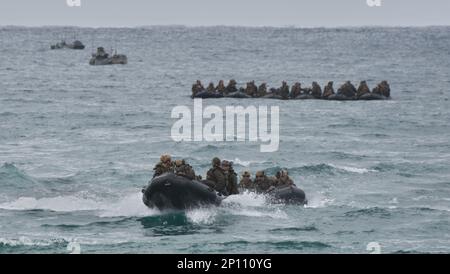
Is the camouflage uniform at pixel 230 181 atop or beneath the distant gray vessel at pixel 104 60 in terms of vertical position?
beneath

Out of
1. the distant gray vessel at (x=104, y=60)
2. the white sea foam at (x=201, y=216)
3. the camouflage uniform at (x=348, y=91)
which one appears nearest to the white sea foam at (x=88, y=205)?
the white sea foam at (x=201, y=216)

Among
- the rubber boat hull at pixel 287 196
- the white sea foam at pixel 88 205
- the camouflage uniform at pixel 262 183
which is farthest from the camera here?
the camouflage uniform at pixel 262 183

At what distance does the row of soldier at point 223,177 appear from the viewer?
32781 millimetres

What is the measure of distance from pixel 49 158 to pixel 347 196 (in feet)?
52.6

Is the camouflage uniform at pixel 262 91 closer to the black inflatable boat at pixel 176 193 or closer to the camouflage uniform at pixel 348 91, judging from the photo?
the camouflage uniform at pixel 348 91

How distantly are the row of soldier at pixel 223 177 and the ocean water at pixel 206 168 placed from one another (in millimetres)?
513

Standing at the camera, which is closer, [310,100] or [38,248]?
[38,248]

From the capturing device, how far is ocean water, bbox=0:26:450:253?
99.3 feet

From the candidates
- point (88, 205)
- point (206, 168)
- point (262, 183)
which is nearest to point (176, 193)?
point (262, 183)

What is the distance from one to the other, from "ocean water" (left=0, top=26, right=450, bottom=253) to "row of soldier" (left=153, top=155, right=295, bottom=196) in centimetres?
51

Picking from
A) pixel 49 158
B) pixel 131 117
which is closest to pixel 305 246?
pixel 49 158

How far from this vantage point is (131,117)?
6931 cm
